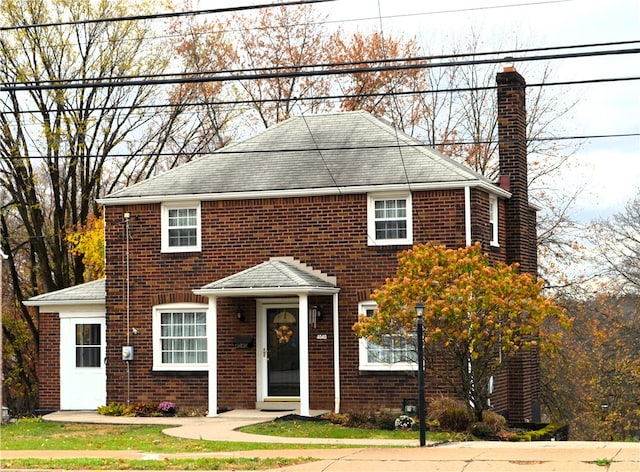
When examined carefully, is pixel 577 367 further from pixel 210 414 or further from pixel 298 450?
pixel 298 450

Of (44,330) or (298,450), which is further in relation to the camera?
(44,330)

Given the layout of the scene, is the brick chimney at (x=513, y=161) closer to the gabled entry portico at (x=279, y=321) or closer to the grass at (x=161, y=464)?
the gabled entry portico at (x=279, y=321)

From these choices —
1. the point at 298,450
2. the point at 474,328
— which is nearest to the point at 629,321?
the point at 474,328

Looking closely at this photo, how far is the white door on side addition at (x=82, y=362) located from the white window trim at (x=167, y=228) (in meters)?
2.97

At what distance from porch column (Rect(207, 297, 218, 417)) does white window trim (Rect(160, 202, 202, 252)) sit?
2.10 meters

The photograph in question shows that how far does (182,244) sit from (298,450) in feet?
34.9

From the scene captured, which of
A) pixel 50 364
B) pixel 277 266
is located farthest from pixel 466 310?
pixel 50 364

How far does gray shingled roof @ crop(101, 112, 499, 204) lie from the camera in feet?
86.3

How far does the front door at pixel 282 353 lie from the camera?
26562mm

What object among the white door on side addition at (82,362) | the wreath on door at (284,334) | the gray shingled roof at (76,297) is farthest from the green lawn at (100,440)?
the wreath on door at (284,334)

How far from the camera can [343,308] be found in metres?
26.2

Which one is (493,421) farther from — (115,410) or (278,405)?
(115,410)

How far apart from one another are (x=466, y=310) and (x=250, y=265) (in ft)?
23.6

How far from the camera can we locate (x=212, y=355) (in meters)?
25.6
